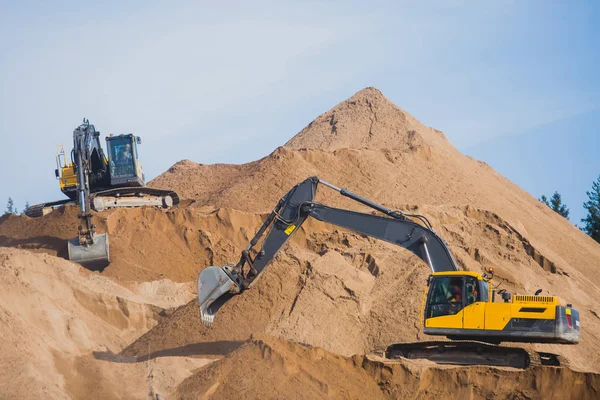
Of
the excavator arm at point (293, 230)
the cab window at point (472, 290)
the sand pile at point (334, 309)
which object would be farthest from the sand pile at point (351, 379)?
the sand pile at point (334, 309)

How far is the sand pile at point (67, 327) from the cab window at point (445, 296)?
167 inches

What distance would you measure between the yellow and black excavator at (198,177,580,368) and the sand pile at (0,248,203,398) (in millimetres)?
1897

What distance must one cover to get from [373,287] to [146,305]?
5916mm

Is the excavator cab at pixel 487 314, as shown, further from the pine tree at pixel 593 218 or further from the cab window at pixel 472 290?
the pine tree at pixel 593 218

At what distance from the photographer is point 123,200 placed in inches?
1081

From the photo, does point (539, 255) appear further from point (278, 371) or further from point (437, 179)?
point (278, 371)

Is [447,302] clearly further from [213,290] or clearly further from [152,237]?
[152,237]

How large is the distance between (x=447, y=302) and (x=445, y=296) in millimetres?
103

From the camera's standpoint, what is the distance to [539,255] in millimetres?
24750

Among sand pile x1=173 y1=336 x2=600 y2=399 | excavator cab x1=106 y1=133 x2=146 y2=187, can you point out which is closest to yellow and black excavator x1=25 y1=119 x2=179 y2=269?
excavator cab x1=106 y1=133 x2=146 y2=187

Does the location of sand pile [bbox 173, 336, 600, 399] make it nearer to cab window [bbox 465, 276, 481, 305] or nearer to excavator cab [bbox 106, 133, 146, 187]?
cab window [bbox 465, 276, 481, 305]

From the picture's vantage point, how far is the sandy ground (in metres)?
14.0

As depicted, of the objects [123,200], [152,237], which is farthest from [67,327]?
[123,200]

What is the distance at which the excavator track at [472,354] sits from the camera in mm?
14680
